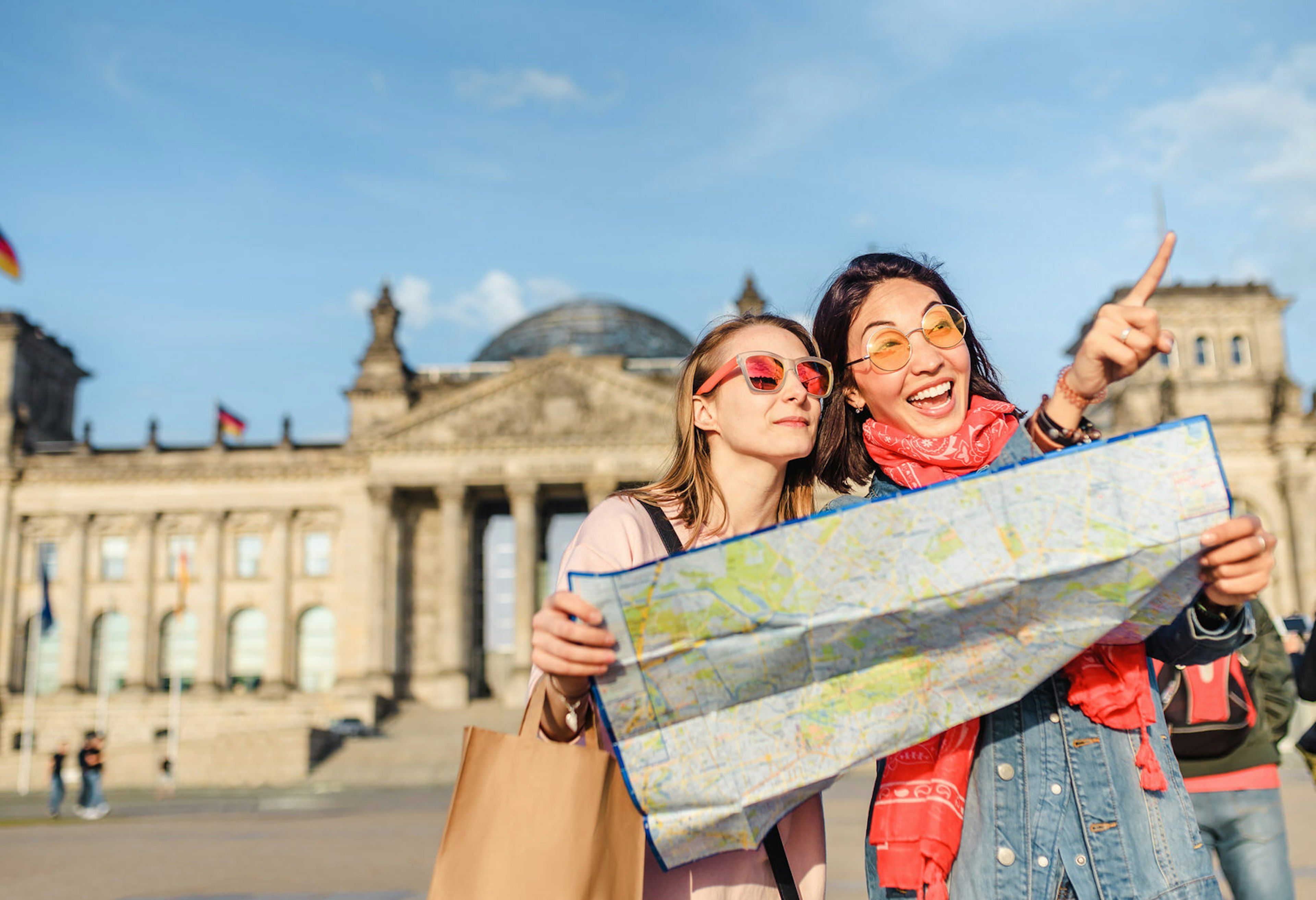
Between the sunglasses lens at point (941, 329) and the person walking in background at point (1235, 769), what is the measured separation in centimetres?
274

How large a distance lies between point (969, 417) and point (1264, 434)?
5565 cm

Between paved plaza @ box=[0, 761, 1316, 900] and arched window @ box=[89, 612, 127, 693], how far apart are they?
2935cm

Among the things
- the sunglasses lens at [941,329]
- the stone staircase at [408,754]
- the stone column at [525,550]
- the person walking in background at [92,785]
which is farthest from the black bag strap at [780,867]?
the stone column at [525,550]

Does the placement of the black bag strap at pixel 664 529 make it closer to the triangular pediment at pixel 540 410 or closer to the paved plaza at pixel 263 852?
the paved plaza at pixel 263 852

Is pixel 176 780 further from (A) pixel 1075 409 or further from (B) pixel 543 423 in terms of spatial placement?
(A) pixel 1075 409

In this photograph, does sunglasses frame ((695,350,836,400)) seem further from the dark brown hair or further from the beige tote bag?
the beige tote bag

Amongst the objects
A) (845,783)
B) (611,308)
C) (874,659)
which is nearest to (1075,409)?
(874,659)

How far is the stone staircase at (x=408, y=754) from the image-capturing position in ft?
112

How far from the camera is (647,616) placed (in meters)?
2.59

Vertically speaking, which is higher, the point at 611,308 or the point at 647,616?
the point at 611,308

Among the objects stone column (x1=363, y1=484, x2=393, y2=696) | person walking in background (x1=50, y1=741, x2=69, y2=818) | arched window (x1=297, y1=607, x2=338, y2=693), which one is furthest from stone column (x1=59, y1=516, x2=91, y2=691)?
person walking in background (x1=50, y1=741, x2=69, y2=818)

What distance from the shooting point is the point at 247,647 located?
170 feet

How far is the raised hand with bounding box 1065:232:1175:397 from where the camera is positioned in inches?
104

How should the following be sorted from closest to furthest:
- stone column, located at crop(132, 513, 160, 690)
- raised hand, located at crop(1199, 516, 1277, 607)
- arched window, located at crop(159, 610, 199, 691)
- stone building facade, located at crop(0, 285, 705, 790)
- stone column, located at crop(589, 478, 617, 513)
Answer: raised hand, located at crop(1199, 516, 1277, 607) → stone column, located at crop(589, 478, 617, 513) → stone building facade, located at crop(0, 285, 705, 790) → stone column, located at crop(132, 513, 160, 690) → arched window, located at crop(159, 610, 199, 691)
